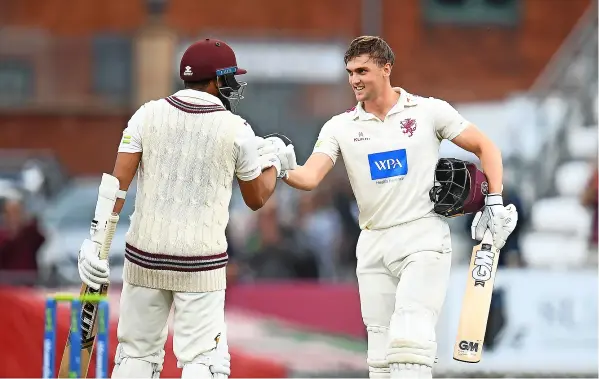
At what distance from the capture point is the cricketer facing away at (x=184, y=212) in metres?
6.78

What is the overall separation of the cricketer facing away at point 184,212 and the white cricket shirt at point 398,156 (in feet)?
2.31

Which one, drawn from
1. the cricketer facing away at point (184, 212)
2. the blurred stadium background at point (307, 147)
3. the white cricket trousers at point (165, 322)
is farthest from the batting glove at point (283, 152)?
the blurred stadium background at point (307, 147)

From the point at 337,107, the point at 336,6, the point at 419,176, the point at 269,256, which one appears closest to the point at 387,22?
the point at 336,6

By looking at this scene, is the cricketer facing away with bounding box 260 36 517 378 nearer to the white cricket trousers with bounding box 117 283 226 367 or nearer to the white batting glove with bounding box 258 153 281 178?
the white batting glove with bounding box 258 153 281 178

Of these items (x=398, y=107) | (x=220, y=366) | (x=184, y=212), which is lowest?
(x=220, y=366)

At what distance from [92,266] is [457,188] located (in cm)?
181

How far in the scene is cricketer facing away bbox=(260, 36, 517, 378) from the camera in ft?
24.1

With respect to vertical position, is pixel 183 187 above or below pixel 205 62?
below

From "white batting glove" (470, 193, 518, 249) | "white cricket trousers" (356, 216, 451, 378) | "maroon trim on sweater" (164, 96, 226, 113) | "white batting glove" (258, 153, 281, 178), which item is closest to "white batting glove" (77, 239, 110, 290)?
"maroon trim on sweater" (164, 96, 226, 113)

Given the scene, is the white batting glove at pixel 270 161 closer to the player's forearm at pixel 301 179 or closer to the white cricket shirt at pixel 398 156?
the player's forearm at pixel 301 179

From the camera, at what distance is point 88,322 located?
7176 mm

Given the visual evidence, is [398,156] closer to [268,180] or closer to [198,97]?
[268,180]

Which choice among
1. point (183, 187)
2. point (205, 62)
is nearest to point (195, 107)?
point (205, 62)

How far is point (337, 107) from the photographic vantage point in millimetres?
25734
